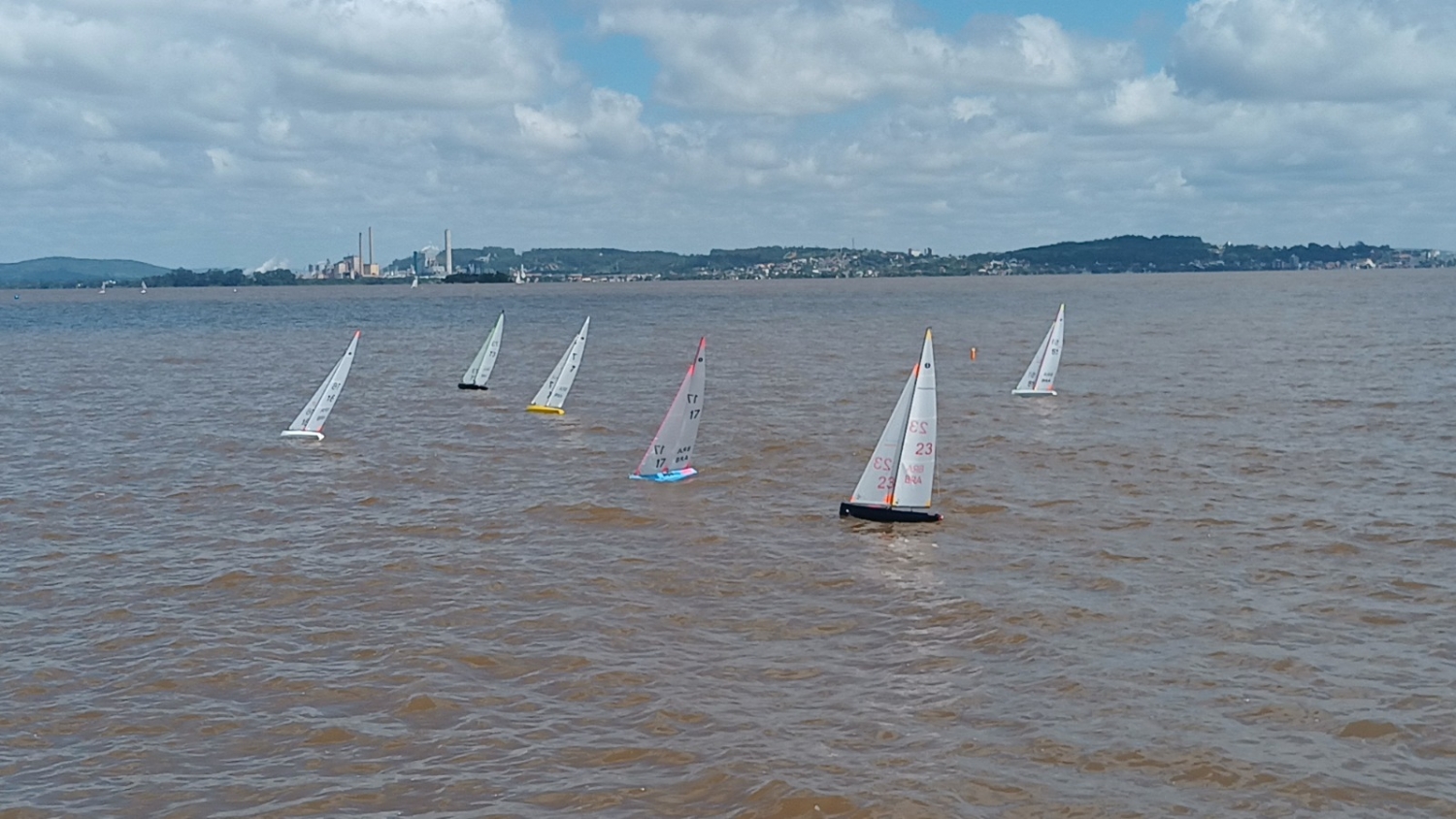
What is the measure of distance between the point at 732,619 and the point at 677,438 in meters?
12.1

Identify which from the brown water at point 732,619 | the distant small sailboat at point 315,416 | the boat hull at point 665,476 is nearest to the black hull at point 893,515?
the brown water at point 732,619

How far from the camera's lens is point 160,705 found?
16703 millimetres

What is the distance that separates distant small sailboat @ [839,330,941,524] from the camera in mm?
26922

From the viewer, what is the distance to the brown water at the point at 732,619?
47.6ft

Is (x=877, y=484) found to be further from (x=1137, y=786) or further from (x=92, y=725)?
(x=92, y=725)

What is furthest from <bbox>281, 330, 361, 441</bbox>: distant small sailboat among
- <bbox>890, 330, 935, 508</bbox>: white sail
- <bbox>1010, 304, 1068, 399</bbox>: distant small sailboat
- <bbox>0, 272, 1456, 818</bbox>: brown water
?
<bbox>1010, 304, 1068, 399</bbox>: distant small sailboat

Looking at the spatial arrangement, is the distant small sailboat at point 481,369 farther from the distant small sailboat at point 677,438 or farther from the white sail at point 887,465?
the white sail at point 887,465

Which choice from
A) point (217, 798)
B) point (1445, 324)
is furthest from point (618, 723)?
point (1445, 324)

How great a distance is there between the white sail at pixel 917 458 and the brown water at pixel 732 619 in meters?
0.93

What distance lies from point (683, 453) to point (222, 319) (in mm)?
125392

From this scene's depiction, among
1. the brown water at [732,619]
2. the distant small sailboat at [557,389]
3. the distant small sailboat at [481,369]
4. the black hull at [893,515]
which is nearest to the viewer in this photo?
the brown water at [732,619]

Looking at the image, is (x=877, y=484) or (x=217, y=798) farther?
(x=877, y=484)

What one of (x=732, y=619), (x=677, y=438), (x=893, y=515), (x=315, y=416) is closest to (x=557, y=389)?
(x=315, y=416)

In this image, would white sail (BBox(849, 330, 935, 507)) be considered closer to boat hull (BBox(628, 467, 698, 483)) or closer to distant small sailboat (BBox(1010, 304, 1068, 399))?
boat hull (BBox(628, 467, 698, 483))
